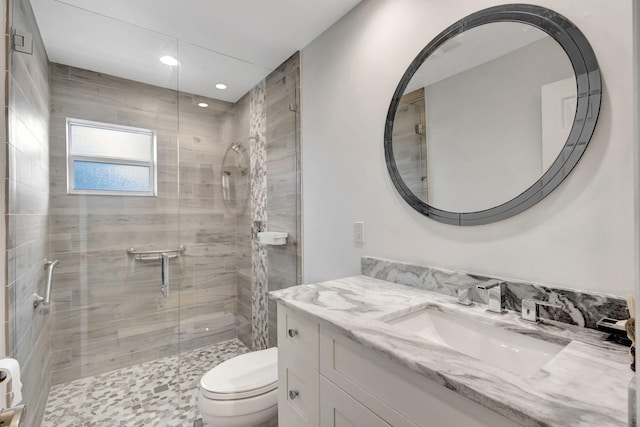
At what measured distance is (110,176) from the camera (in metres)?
2.24

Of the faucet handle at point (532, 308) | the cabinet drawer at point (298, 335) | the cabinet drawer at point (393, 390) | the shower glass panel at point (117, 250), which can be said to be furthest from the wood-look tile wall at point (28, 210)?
the faucet handle at point (532, 308)

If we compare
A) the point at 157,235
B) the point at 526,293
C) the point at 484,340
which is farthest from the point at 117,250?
the point at 526,293

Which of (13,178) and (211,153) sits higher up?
(211,153)

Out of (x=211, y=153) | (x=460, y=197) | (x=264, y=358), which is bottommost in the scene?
(x=264, y=358)

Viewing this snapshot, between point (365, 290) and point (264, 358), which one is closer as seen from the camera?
point (365, 290)

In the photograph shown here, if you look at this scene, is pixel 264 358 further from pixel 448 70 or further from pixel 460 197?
pixel 448 70

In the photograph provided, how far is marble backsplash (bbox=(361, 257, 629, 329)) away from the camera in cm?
86

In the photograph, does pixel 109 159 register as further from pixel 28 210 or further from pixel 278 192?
pixel 278 192

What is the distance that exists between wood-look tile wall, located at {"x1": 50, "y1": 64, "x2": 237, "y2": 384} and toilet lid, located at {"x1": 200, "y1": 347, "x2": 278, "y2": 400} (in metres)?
0.91

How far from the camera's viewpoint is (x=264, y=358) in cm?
180

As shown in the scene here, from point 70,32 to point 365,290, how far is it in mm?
2384

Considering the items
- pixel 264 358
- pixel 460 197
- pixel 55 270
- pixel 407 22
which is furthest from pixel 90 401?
pixel 407 22

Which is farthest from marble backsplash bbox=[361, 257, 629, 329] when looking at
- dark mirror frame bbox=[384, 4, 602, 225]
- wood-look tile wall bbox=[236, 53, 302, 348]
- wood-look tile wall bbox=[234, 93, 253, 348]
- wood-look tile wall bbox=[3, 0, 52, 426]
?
wood-look tile wall bbox=[3, 0, 52, 426]

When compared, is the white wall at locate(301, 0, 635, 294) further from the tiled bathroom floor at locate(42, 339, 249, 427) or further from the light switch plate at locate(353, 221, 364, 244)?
the tiled bathroom floor at locate(42, 339, 249, 427)
